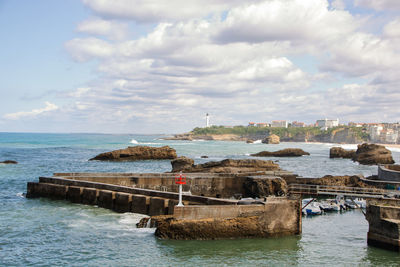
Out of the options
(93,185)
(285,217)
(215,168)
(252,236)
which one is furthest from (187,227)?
(215,168)

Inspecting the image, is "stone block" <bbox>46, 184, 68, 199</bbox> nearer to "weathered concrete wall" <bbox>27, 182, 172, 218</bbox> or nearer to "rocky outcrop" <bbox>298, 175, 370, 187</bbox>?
"weathered concrete wall" <bbox>27, 182, 172, 218</bbox>

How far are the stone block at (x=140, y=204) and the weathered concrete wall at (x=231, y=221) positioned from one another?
3.87m

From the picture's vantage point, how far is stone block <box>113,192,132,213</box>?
87.1ft

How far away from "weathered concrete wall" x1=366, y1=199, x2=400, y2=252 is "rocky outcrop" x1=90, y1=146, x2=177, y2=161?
2393 inches

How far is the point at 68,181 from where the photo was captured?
1265 inches

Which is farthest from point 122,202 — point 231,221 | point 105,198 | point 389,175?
point 389,175

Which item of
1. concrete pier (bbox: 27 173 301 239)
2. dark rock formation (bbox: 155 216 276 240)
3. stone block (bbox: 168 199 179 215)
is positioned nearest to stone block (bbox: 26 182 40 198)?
concrete pier (bbox: 27 173 301 239)

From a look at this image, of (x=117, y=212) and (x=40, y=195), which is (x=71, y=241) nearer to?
(x=117, y=212)

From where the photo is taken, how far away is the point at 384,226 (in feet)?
66.4

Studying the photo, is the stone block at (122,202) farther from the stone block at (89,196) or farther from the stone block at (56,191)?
the stone block at (56,191)

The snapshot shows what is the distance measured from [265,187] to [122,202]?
11.8 m

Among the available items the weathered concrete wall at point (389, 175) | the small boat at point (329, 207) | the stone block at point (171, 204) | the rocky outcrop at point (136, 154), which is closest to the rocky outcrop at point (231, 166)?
the weathered concrete wall at point (389, 175)

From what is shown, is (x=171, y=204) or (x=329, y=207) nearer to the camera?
(x=171, y=204)

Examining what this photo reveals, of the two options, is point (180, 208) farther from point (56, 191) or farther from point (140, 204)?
point (56, 191)
